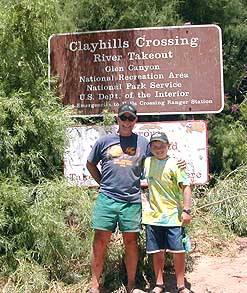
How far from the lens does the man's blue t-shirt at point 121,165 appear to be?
16.7ft

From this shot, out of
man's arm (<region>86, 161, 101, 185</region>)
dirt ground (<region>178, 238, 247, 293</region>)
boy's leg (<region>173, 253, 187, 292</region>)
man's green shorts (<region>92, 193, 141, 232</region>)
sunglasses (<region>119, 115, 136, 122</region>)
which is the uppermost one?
sunglasses (<region>119, 115, 136, 122</region>)

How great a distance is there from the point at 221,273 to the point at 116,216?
57.0 inches

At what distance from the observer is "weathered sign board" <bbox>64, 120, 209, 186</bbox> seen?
22.1 ft

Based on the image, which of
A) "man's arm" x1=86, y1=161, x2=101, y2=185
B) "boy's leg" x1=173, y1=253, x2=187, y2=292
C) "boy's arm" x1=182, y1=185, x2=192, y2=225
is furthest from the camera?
"man's arm" x1=86, y1=161, x2=101, y2=185

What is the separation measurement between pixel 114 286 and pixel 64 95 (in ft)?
8.84

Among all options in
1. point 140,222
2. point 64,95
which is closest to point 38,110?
point 64,95

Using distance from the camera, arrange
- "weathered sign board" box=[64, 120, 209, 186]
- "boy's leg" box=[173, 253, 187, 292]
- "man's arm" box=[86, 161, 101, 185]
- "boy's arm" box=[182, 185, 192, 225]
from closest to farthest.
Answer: "boy's arm" box=[182, 185, 192, 225] < "boy's leg" box=[173, 253, 187, 292] < "man's arm" box=[86, 161, 101, 185] < "weathered sign board" box=[64, 120, 209, 186]

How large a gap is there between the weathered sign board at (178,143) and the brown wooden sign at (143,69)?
0.22 m

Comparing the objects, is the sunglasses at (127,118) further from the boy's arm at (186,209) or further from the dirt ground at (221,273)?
the dirt ground at (221,273)

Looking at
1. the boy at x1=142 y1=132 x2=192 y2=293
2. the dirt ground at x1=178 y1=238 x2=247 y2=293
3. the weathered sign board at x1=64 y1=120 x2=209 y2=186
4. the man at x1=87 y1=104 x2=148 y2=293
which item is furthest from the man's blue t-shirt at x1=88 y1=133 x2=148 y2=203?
the weathered sign board at x1=64 y1=120 x2=209 y2=186

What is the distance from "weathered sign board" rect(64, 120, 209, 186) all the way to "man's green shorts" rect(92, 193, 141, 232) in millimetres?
1616

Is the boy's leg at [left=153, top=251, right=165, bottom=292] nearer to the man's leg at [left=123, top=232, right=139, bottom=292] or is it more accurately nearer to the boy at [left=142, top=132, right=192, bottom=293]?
the boy at [left=142, top=132, right=192, bottom=293]

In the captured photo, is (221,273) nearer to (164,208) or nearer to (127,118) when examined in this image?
(164,208)

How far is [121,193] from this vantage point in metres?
5.08
